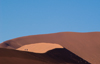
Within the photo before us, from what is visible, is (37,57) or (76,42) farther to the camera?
(76,42)

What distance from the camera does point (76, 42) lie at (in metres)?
52.7

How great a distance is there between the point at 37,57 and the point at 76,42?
26.6 metres

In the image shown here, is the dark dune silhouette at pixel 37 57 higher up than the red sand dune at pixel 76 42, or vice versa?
the red sand dune at pixel 76 42

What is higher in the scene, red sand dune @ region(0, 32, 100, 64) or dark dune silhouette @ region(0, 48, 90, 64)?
red sand dune @ region(0, 32, 100, 64)

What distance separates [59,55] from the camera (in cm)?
3284

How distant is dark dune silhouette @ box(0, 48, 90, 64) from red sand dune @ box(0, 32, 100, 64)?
915 cm

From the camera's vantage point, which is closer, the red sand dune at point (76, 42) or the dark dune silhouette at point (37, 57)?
the dark dune silhouette at point (37, 57)

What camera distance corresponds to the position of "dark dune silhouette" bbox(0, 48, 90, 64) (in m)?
23.2

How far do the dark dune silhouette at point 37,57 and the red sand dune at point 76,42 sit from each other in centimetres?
915

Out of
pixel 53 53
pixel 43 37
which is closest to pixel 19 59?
pixel 53 53

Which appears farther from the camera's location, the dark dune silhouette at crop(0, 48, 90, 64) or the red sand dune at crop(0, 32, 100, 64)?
the red sand dune at crop(0, 32, 100, 64)

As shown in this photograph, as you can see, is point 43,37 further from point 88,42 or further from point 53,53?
point 53,53

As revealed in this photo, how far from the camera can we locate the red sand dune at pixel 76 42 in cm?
4559

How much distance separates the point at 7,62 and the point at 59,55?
12066 mm
